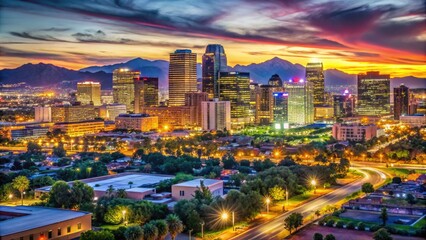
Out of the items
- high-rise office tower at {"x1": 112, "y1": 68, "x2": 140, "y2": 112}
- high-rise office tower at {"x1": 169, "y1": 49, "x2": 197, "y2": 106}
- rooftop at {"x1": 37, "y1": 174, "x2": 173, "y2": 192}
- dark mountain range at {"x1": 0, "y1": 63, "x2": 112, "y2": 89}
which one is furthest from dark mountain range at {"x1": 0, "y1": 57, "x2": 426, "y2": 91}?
rooftop at {"x1": 37, "y1": 174, "x2": 173, "y2": 192}

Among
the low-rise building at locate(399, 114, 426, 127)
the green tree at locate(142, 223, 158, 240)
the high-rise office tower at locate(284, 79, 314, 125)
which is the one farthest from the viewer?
the high-rise office tower at locate(284, 79, 314, 125)

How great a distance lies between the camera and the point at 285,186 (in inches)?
508

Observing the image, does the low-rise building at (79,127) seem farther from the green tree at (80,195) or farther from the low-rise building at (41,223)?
the low-rise building at (41,223)

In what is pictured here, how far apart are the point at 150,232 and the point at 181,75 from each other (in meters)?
38.7

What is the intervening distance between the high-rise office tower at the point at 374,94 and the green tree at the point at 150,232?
47.5m

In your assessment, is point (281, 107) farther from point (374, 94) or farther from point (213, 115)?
point (374, 94)

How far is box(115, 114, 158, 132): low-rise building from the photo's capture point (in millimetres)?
37906

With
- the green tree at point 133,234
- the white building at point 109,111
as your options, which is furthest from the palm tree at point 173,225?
the white building at point 109,111

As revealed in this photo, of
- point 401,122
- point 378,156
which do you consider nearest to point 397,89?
point 401,122

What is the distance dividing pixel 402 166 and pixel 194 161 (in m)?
7.40

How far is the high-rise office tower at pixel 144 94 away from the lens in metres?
48.8

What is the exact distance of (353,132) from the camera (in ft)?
98.7

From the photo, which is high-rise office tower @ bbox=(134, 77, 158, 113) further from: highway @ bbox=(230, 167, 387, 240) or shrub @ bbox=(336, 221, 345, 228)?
shrub @ bbox=(336, 221, 345, 228)

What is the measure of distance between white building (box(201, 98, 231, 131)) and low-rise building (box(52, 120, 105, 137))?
7.39m
